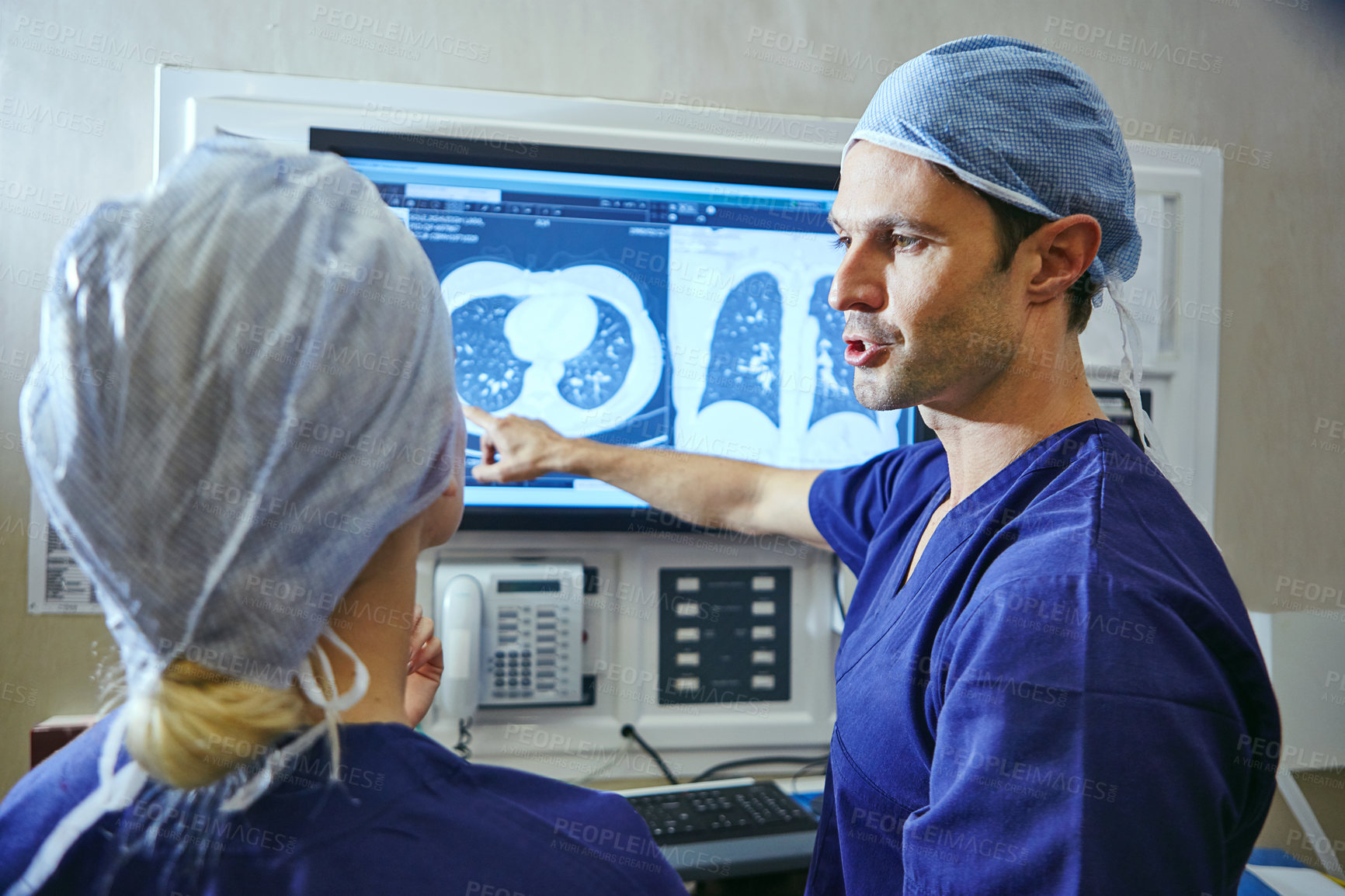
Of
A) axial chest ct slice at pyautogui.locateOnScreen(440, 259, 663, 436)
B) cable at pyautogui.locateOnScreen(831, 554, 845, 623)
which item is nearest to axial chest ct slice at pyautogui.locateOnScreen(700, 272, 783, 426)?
axial chest ct slice at pyautogui.locateOnScreen(440, 259, 663, 436)

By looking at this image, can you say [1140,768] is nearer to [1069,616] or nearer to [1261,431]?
[1069,616]

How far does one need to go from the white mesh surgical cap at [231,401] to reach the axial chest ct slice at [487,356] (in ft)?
2.57

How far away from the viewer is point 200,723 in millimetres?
536

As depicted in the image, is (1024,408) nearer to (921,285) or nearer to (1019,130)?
(921,285)

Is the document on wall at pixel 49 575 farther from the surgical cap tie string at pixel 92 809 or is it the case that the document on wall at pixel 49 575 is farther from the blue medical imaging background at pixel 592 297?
the surgical cap tie string at pixel 92 809

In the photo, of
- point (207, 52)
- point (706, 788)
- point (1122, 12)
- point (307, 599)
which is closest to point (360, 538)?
point (307, 599)

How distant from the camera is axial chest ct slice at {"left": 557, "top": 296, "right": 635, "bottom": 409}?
4.72 ft

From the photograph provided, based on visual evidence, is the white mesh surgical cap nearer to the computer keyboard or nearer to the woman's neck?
the woman's neck

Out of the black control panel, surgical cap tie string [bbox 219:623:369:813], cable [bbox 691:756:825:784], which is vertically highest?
surgical cap tie string [bbox 219:623:369:813]

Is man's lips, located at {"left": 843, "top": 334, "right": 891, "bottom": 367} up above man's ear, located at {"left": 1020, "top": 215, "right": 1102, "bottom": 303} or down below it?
below

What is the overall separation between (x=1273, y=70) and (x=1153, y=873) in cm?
173

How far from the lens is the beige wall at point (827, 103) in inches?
52.2

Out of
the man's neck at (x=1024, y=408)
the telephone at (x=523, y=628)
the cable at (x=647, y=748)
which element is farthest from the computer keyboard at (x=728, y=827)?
the man's neck at (x=1024, y=408)

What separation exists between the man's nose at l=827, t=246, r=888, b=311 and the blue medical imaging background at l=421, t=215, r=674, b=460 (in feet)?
1.77
